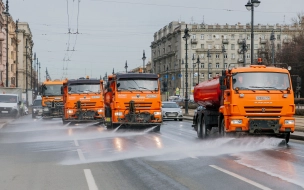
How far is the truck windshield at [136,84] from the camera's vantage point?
25562mm

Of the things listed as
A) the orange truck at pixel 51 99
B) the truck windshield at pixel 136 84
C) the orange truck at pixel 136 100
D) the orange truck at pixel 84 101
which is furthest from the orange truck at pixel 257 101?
the orange truck at pixel 51 99

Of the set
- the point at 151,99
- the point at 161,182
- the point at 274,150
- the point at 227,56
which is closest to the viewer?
the point at 161,182

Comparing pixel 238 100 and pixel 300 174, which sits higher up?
pixel 238 100

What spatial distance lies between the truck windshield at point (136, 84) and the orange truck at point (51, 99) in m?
14.9

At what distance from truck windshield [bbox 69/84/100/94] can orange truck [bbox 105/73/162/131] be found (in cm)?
603

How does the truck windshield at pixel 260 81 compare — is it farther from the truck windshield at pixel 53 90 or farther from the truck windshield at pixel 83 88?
the truck windshield at pixel 53 90

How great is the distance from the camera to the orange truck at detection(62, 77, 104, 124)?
31.4m

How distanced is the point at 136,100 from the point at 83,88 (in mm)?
7471

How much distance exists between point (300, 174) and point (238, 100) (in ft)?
22.5

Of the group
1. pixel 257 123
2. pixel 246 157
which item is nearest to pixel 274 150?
pixel 257 123

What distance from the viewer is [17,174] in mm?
11258

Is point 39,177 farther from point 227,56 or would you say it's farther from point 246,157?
point 227,56

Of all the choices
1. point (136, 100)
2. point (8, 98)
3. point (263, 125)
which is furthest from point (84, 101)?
point (8, 98)

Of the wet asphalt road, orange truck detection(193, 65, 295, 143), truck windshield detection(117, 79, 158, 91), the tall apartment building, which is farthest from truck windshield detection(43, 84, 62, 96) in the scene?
the tall apartment building
